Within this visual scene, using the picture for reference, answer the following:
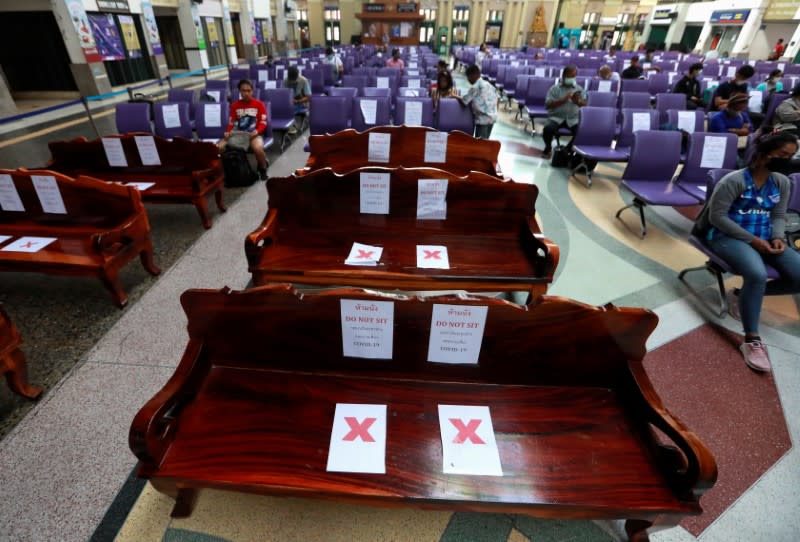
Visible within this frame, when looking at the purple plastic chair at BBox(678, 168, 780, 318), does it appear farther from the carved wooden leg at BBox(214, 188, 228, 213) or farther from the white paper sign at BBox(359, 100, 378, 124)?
the carved wooden leg at BBox(214, 188, 228, 213)

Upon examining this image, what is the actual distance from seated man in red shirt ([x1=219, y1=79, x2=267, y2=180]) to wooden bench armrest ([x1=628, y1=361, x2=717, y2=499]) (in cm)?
438

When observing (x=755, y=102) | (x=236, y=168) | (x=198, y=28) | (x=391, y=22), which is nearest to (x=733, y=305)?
(x=236, y=168)

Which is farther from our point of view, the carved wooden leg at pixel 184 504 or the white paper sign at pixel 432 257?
the white paper sign at pixel 432 257

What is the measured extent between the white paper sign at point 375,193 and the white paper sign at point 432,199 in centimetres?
20

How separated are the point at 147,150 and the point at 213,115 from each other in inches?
53.3

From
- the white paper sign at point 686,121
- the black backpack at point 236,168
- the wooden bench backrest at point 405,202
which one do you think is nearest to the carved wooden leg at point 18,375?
the wooden bench backrest at point 405,202

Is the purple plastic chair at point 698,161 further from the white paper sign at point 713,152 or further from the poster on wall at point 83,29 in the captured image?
the poster on wall at point 83,29

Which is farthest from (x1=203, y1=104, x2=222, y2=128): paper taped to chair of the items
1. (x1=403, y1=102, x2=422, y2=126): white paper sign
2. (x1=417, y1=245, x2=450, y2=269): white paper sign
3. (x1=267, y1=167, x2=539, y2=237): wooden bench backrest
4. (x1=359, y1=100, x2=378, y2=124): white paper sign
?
(x1=417, y1=245, x2=450, y2=269): white paper sign

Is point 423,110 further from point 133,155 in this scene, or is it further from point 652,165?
point 133,155

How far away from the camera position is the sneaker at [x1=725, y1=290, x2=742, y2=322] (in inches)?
101

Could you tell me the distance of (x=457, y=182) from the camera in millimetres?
2221

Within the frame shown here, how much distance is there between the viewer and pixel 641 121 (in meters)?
4.35

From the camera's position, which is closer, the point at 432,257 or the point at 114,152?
the point at 432,257

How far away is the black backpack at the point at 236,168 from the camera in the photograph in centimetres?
428
